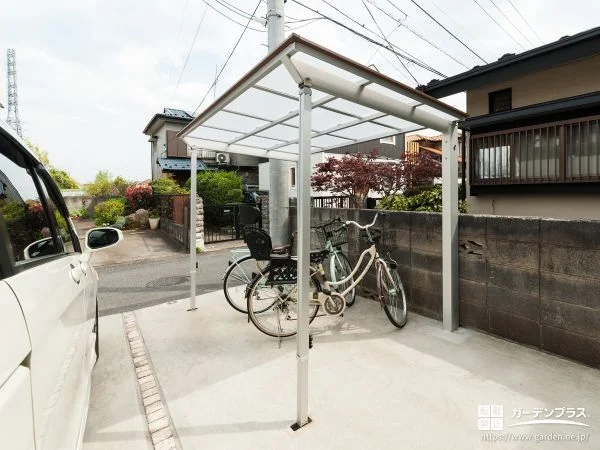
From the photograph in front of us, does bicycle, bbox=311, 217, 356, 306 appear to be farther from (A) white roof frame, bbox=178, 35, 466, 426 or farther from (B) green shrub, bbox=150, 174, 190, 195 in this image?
(B) green shrub, bbox=150, 174, 190, 195

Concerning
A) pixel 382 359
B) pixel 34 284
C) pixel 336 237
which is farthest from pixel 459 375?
pixel 34 284

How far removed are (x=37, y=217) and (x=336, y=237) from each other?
3491 millimetres

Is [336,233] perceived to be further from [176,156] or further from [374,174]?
[176,156]

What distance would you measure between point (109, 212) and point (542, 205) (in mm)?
13982

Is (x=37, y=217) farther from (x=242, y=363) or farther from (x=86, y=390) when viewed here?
(x=242, y=363)

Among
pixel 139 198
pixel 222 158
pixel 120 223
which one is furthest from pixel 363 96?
pixel 222 158

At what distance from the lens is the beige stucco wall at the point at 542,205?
578cm

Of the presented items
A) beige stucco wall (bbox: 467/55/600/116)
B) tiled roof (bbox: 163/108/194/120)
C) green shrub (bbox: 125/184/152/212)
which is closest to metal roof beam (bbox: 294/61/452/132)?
beige stucco wall (bbox: 467/55/600/116)

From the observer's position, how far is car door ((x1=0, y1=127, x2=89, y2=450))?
100cm

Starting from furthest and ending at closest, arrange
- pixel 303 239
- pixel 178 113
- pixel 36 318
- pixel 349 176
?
pixel 178 113 → pixel 349 176 → pixel 303 239 → pixel 36 318

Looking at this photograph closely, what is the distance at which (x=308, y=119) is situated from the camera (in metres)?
2.24

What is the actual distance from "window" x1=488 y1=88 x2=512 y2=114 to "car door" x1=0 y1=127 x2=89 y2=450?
328 inches

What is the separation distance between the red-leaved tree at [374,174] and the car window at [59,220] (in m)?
9.96

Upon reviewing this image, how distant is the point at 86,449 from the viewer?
2047mm
